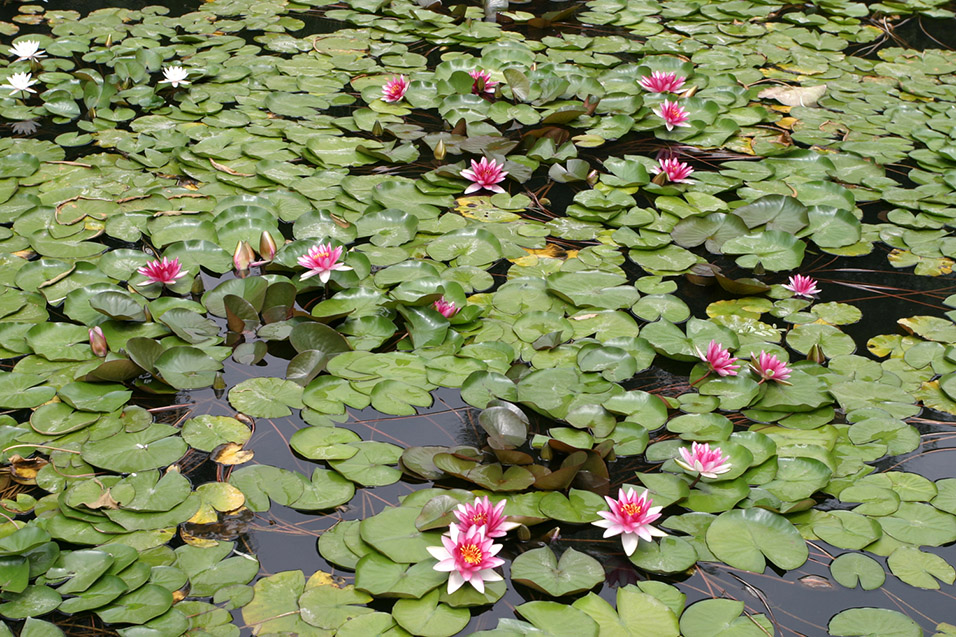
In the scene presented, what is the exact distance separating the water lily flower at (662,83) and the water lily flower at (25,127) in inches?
120

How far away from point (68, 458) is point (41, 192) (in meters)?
1.63

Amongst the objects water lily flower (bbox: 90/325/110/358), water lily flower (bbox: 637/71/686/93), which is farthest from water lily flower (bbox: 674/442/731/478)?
water lily flower (bbox: 637/71/686/93)

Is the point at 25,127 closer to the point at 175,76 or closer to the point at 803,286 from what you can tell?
the point at 175,76

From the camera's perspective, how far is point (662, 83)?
4.19m

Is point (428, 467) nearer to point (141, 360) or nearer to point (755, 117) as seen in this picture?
point (141, 360)

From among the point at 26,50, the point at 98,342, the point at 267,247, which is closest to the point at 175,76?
the point at 26,50

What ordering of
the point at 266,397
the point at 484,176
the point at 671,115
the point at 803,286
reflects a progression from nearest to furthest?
the point at 266,397
the point at 803,286
the point at 484,176
the point at 671,115

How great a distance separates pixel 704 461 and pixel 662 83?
2.65 meters

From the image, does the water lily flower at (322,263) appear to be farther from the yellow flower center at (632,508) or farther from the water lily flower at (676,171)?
the water lily flower at (676,171)

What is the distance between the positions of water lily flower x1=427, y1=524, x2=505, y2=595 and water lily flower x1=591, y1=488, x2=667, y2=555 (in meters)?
0.29

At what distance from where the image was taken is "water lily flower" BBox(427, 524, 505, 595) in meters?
1.84

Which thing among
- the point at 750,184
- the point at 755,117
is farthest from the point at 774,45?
the point at 750,184

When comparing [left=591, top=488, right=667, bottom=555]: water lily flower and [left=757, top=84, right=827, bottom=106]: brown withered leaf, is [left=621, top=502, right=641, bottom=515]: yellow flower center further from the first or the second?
[left=757, top=84, right=827, bottom=106]: brown withered leaf

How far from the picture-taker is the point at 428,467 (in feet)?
7.08
